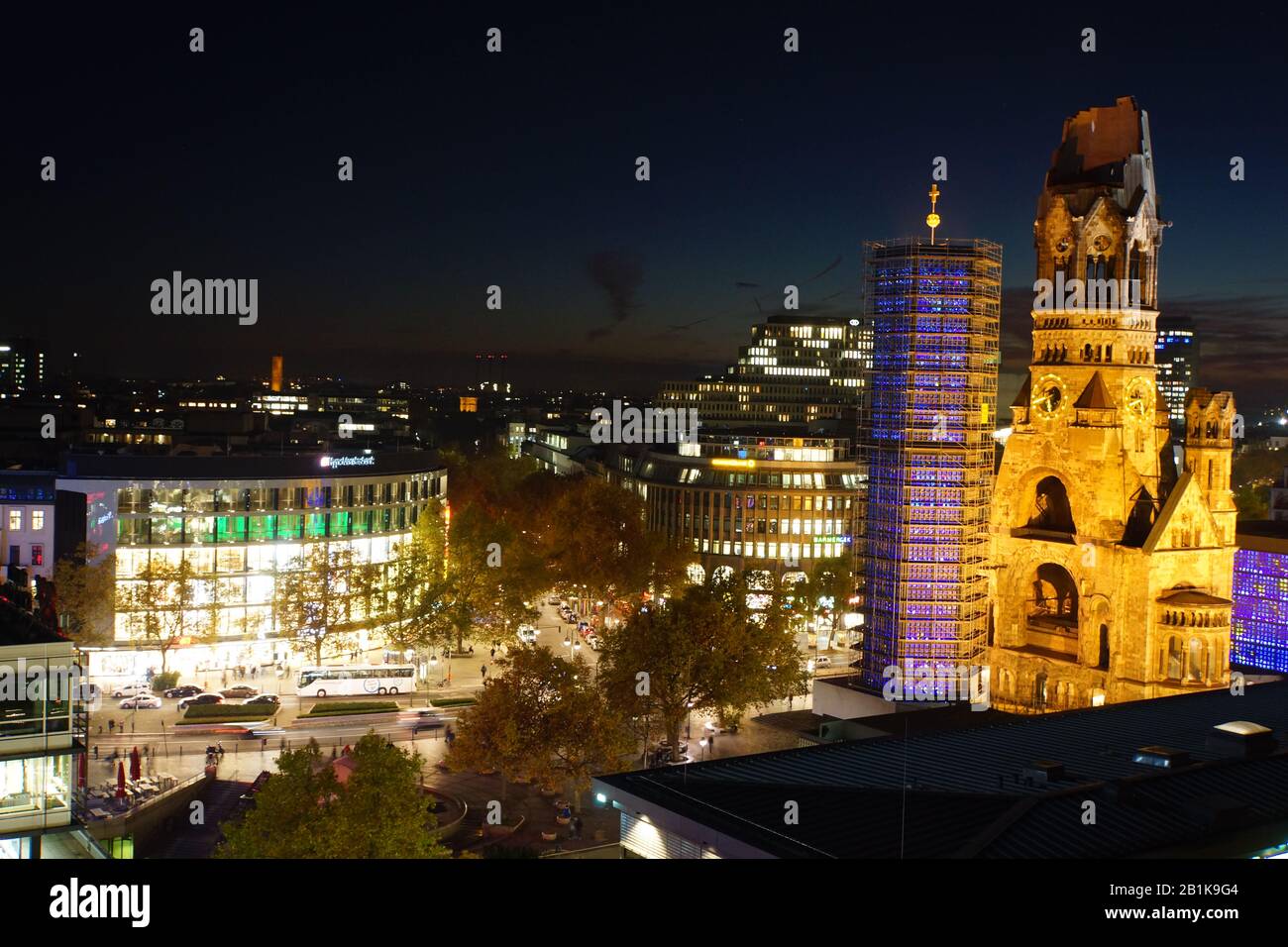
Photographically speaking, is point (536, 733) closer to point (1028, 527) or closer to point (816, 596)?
point (1028, 527)

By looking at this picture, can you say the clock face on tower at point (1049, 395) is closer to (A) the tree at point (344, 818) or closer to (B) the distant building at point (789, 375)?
(A) the tree at point (344, 818)

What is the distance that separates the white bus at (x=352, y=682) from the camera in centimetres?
7031

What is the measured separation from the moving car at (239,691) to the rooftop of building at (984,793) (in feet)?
141

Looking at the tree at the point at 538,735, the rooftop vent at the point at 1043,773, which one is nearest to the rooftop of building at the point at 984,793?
the rooftop vent at the point at 1043,773

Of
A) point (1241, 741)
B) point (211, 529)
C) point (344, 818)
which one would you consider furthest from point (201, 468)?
point (1241, 741)

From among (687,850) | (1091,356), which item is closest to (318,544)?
(1091,356)

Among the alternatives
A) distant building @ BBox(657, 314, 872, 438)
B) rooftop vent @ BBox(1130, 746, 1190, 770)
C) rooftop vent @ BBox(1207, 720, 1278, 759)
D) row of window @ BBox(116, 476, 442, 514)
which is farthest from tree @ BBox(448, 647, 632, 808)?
distant building @ BBox(657, 314, 872, 438)

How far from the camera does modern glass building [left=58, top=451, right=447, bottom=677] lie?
76875mm

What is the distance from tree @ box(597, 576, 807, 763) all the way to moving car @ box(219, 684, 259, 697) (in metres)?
20.5

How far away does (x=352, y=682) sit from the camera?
7119 cm

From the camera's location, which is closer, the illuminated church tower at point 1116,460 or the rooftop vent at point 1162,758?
→ the rooftop vent at point 1162,758

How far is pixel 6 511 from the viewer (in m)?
78.1

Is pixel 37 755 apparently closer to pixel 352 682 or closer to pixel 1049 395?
pixel 352 682
